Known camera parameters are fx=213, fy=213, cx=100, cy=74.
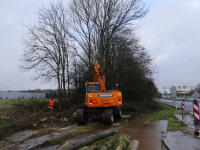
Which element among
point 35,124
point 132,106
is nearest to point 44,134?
point 35,124

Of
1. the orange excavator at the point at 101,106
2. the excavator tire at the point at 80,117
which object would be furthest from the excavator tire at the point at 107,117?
the excavator tire at the point at 80,117

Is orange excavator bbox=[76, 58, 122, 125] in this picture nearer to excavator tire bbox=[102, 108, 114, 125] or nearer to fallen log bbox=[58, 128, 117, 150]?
excavator tire bbox=[102, 108, 114, 125]

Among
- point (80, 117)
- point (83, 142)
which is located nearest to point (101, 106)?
point (80, 117)

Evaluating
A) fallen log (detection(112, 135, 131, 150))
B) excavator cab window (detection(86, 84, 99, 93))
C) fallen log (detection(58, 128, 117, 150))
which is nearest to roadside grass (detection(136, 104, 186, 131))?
excavator cab window (detection(86, 84, 99, 93))

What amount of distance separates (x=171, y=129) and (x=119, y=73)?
12409 millimetres

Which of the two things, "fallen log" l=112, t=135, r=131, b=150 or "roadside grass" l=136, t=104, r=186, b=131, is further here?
"roadside grass" l=136, t=104, r=186, b=131

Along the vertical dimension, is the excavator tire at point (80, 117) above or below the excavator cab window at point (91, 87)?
below

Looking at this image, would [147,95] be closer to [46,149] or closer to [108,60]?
[108,60]

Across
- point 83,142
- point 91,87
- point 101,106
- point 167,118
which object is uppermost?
point 91,87

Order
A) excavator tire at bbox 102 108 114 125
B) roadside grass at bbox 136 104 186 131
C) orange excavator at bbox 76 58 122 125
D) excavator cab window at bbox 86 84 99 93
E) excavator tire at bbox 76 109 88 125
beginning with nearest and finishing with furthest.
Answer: roadside grass at bbox 136 104 186 131 < excavator tire at bbox 102 108 114 125 < orange excavator at bbox 76 58 122 125 < excavator tire at bbox 76 109 88 125 < excavator cab window at bbox 86 84 99 93

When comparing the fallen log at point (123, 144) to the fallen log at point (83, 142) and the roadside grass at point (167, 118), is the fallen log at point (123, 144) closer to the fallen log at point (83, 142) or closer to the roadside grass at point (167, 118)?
the fallen log at point (83, 142)

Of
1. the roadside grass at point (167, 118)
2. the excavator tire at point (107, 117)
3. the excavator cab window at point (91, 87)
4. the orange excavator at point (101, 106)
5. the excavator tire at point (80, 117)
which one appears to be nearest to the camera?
the roadside grass at point (167, 118)

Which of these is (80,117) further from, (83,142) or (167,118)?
(167,118)

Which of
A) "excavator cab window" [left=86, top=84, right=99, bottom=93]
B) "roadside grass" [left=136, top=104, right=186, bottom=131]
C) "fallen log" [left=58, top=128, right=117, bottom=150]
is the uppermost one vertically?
"excavator cab window" [left=86, top=84, right=99, bottom=93]
